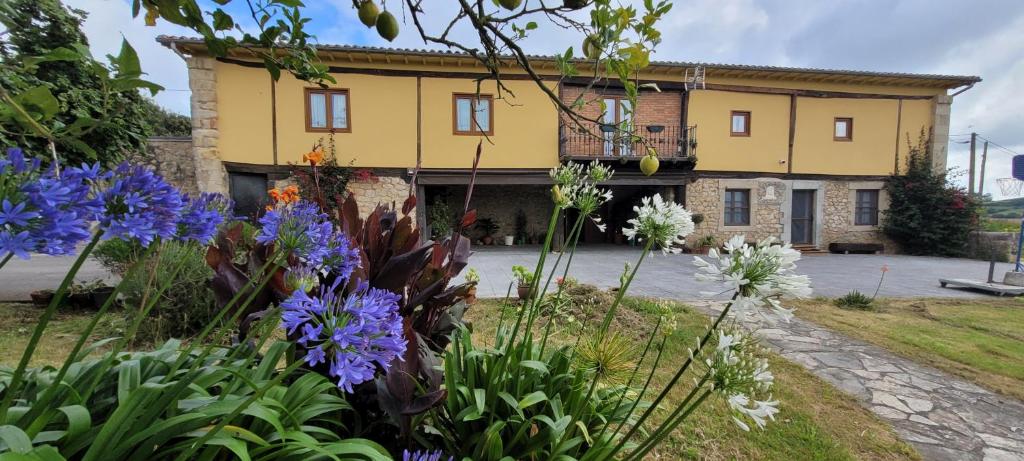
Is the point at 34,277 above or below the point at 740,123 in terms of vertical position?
below

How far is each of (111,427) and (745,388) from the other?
1.18 metres

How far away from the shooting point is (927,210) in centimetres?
1102

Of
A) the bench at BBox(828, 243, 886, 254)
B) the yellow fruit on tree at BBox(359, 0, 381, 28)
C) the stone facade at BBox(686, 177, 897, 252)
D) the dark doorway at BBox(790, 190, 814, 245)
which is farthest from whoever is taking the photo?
the dark doorway at BBox(790, 190, 814, 245)

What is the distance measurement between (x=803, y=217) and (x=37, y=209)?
1432 cm

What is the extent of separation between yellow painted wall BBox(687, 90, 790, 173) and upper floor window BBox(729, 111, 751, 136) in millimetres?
94

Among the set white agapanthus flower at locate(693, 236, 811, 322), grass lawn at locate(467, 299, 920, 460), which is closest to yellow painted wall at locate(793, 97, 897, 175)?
grass lawn at locate(467, 299, 920, 460)

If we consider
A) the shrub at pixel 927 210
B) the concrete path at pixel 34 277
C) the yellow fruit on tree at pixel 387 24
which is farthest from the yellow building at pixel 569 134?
the yellow fruit on tree at pixel 387 24

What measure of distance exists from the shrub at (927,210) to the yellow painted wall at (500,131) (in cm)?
998

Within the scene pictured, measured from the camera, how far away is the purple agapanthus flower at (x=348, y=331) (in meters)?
0.62

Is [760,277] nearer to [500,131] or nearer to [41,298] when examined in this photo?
[41,298]

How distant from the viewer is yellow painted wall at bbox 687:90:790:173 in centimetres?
1052

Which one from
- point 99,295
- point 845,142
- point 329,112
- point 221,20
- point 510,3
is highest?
point 329,112

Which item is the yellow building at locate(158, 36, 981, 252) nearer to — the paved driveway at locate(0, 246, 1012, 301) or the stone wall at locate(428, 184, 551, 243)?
the stone wall at locate(428, 184, 551, 243)

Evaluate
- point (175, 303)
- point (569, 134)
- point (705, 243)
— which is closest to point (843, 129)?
point (705, 243)
